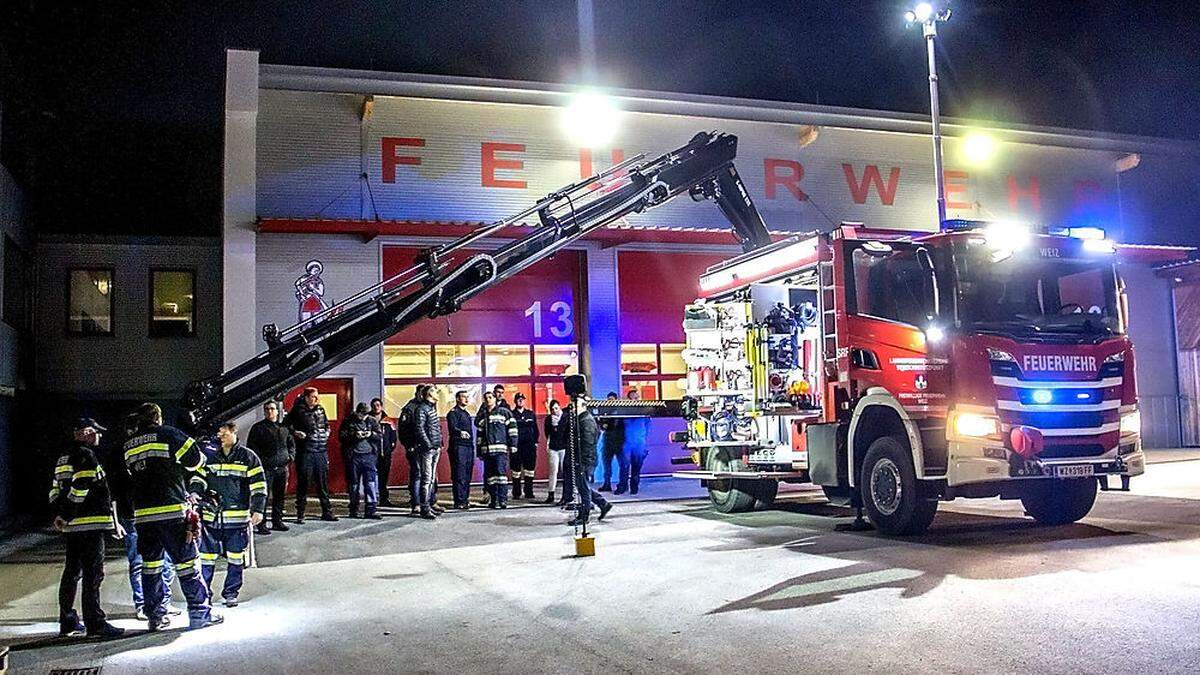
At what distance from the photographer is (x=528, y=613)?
317 inches

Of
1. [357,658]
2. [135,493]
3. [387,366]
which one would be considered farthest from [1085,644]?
[387,366]

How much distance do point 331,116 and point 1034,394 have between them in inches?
542

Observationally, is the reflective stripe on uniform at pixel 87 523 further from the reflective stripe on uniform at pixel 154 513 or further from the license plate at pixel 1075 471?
the license plate at pixel 1075 471

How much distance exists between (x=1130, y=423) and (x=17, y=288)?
1827 cm

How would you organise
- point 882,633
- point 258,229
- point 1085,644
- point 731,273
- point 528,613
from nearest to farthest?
point 1085,644 < point 882,633 < point 528,613 < point 731,273 < point 258,229

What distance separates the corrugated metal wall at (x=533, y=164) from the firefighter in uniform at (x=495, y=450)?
513cm

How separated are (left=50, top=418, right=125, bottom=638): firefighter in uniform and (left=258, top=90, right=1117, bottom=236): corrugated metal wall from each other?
11085 mm

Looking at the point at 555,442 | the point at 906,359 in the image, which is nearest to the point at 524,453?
the point at 555,442

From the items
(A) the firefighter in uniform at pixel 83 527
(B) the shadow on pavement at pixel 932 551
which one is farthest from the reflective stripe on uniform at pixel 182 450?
(B) the shadow on pavement at pixel 932 551

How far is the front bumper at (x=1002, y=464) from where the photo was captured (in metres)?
10.1

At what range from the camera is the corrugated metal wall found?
1916 centimetres

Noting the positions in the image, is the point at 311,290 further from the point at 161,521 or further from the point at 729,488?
the point at 161,521

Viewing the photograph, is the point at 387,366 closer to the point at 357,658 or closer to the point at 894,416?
the point at 894,416

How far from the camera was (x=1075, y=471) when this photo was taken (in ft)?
33.6
